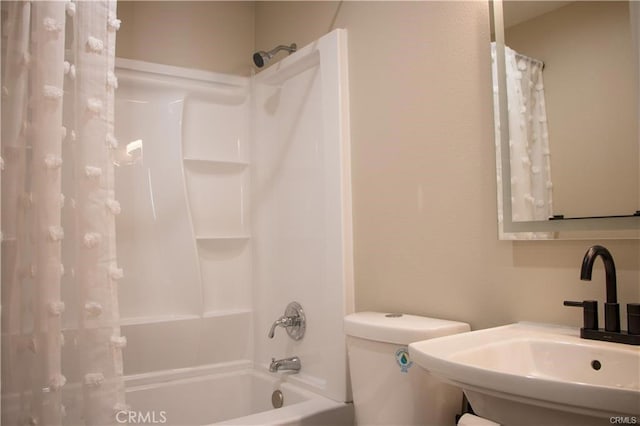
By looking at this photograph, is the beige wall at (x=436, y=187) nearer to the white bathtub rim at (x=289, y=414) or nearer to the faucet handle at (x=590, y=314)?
the faucet handle at (x=590, y=314)

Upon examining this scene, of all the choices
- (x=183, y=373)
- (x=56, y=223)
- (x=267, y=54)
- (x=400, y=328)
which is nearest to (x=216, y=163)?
(x=267, y=54)

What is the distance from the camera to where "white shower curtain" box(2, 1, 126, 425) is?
1.49 m

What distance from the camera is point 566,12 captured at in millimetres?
1365

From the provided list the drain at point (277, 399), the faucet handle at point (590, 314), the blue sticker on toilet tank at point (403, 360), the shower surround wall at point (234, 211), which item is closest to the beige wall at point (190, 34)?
the shower surround wall at point (234, 211)

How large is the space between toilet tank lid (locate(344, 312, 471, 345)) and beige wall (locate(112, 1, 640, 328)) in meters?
0.09

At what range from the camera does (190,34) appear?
258 centimetres

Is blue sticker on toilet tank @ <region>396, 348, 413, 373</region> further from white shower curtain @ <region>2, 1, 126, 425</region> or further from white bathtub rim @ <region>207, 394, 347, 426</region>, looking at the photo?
white shower curtain @ <region>2, 1, 126, 425</region>

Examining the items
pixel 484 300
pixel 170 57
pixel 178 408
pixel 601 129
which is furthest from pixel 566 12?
pixel 178 408

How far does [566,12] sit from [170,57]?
184 cm

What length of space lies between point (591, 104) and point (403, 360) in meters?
0.85

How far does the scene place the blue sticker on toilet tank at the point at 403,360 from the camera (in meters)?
1.45

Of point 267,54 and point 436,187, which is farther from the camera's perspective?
point 267,54

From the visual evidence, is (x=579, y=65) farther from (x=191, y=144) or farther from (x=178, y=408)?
(x=178, y=408)

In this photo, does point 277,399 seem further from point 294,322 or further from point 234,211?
point 234,211
